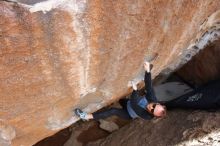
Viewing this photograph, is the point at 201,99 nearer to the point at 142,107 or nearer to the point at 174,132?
the point at 174,132

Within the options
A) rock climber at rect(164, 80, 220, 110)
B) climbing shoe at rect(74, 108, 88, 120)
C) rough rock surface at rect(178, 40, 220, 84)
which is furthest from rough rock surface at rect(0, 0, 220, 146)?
rock climber at rect(164, 80, 220, 110)

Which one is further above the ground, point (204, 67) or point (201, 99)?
point (204, 67)

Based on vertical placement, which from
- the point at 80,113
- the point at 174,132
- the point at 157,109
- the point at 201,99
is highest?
the point at 157,109

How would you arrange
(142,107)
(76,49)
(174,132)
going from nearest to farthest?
(76,49) → (142,107) → (174,132)

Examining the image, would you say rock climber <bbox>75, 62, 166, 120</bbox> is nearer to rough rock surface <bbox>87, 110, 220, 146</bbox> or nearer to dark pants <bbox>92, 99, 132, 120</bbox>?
dark pants <bbox>92, 99, 132, 120</bbox>

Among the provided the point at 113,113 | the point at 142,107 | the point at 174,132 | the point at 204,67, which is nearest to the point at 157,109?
the point at 142,107

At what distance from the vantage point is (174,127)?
3.16 meters

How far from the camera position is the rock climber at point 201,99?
9.93 feet

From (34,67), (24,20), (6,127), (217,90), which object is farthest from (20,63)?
(217,90)

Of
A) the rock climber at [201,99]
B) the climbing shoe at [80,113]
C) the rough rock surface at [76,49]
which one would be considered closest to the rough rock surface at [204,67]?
the rock climber at [201,99]

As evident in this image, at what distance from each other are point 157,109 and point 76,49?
648 millimetres

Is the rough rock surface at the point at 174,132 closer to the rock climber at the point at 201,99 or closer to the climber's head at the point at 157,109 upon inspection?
the rock climber at the point at 201,99

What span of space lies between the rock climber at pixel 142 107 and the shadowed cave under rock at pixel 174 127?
1.47ft

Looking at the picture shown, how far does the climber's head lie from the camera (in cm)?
236
